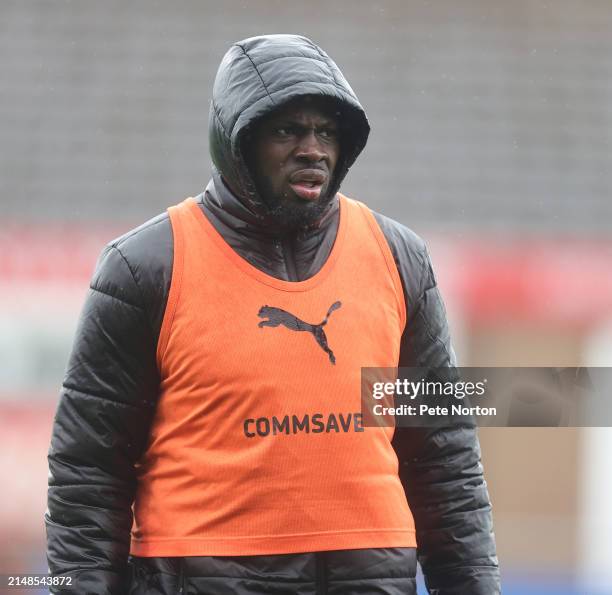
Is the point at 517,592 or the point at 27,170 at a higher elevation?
the point at 27,170

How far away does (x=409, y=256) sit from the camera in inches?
90.6

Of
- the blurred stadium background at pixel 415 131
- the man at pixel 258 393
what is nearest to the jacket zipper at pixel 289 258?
the man at pixel 258 393

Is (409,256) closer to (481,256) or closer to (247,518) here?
(247,518)

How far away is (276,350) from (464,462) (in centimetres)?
46

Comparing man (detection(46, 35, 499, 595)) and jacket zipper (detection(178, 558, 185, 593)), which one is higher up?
man (detection(46, 35, 499, 595))

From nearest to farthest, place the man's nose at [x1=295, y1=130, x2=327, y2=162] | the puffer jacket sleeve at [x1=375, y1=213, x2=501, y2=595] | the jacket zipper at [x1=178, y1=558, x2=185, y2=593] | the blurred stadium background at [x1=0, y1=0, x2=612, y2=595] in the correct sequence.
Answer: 1. the jacket zipper at [x1=178, y1=558, x2=185, y2=593]
2. the man's nose at [x1=295, y1=130, x2=327, y2=162]
3. the puffer jacket sleeve at [x1=375, y1=213, x2=501, y2=595]
4. the blurred stadium background at [x1=0, y1=0, x2=612, y2=595]

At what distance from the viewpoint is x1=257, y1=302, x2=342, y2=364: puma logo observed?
83.2 inches

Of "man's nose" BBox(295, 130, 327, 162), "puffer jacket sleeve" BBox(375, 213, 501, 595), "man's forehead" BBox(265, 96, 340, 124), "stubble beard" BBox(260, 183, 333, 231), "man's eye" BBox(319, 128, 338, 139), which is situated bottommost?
"puffer jacket sleeve" BBox(375, 213, 501, 595)

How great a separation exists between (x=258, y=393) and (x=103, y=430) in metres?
0.29

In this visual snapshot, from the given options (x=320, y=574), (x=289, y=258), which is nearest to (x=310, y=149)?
(x=289, y=258)

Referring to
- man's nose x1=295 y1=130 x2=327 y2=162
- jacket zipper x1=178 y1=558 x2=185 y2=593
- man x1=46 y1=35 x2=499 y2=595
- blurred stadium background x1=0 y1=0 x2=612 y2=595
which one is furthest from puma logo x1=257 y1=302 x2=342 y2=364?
blurred stadium background x1=0 y1=0 x2=612 y2=595

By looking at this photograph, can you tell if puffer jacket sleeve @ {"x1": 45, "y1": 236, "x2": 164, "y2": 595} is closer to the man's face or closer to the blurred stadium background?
the man's face

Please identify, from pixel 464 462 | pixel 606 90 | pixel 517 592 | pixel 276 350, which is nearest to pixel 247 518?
pixel 276 350

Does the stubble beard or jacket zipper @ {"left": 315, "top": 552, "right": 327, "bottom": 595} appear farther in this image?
the stubble beard
